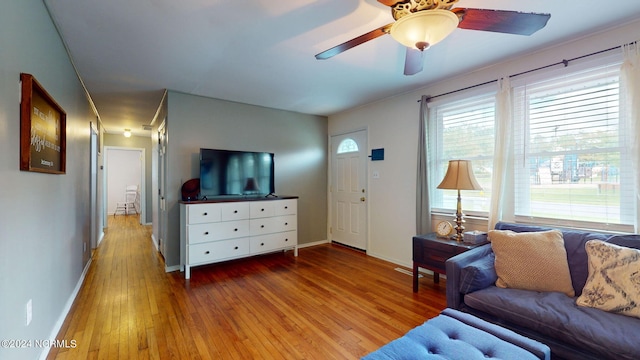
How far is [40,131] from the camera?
1723 millimetres

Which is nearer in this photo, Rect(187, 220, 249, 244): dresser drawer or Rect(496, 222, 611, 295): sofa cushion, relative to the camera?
Rect(496, 222, 611, 295): sofa cushion

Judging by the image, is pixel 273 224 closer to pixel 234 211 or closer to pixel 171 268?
pixel 234 211

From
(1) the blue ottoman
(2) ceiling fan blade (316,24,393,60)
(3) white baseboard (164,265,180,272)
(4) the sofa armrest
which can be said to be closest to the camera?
(1) the blue ottoman

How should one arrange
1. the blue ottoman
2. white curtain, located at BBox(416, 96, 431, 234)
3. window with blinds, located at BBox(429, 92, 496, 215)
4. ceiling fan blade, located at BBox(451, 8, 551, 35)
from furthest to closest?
white curtain, located at BBox(416, 96, 431, 234), window with blinds, located at BBox(429, 92, 496, 215), ceiling fan blade, located at BBox(451, 8, 551, 35), the blue ottoman

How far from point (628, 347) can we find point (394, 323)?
53.7 inches

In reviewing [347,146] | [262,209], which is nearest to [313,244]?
[262,209]

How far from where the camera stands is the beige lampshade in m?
2.65

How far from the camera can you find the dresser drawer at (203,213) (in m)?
3.38

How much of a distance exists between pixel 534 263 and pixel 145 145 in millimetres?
8021

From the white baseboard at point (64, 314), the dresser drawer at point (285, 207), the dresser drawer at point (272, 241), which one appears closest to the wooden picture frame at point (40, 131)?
the white baseboard at point (64, 314)

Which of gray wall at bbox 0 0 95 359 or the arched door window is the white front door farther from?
gray wall at bbox 0 0 95 359

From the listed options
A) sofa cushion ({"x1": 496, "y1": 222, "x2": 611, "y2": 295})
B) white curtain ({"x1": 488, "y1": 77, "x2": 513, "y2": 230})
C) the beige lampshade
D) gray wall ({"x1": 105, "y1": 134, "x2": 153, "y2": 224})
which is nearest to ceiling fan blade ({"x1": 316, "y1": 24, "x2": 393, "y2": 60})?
the beige lampshade

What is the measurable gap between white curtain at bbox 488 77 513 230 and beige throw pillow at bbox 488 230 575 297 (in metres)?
0.77

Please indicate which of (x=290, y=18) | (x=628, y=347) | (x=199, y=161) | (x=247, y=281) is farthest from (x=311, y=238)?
(x=628, y=347)
